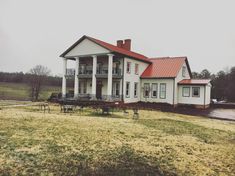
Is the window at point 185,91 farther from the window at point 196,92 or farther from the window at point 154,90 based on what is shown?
the window at point 154,90

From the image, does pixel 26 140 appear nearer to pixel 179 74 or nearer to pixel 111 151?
pixel 111 151

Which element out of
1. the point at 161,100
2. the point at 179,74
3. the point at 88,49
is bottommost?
the point at 161,100

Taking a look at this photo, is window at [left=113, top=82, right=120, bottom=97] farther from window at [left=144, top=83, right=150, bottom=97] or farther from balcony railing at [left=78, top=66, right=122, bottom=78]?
window at [left=144, top=83, right=150, bottom=97]

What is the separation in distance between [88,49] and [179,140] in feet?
65.2

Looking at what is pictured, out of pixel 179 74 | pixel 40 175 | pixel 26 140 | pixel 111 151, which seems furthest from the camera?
pixel 179 74

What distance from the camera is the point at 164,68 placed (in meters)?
29.2

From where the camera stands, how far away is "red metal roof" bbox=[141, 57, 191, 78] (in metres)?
27.8

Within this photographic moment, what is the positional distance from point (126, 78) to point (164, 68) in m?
5.94

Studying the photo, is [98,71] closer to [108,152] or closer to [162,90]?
[162,90]

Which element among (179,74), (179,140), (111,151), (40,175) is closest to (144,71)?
(179,74)

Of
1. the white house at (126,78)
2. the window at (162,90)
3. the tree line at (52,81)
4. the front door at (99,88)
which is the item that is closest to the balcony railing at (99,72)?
the white house at (126,78)

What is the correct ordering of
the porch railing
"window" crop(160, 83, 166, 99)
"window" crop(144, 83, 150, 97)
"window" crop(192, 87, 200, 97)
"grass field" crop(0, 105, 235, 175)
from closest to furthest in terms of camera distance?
"grass field" crop(0, 105, 235, 175) → the porch railing → "window" crop(192, 87, 200, 97) → "window" crop(160, 83, 166, 99) → "window" crop(144, 83, 150, 97)

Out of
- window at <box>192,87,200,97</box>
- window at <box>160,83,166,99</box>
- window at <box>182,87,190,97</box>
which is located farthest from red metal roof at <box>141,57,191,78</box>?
window at <box>192,87,200,97</box>

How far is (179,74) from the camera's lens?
28.7 metres
